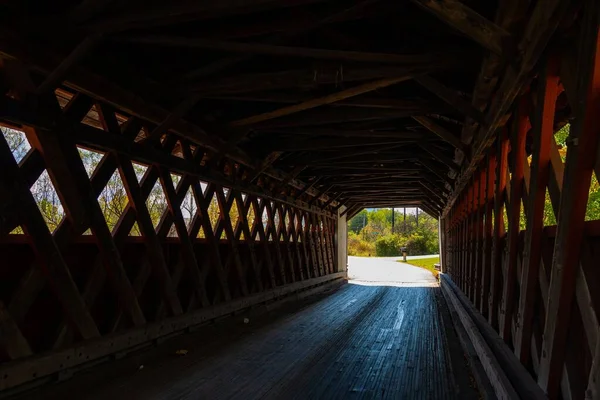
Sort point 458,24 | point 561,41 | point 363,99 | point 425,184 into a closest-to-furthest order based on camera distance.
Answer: point 561,41
point 458,24
point 363,99
point 425,184

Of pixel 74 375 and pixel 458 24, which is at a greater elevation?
pixel 458 24

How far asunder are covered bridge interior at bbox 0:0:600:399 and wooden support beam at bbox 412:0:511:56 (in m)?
0.01

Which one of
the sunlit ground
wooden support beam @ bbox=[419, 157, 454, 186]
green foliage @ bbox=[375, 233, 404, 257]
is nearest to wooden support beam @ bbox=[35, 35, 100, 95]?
wooden support beam @ bbox=[419, 157, 454, 186]

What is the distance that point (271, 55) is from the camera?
13.9 feet

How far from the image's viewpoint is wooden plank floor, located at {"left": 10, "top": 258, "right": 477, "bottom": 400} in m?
3.78

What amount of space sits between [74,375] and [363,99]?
13.5 ft

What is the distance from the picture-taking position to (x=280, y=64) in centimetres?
480

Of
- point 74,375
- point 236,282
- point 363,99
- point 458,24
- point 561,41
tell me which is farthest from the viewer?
point 236,282

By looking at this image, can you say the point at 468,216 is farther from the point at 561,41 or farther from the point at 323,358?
the point at 561,41

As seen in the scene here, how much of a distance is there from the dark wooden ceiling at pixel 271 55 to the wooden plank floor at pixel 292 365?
259 centimetres

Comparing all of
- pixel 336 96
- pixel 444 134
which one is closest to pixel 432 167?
pixel 444 134

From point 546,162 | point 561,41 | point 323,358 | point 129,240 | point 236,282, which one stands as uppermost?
point 561,41

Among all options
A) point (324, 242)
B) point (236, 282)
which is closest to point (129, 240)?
point (236, 282)

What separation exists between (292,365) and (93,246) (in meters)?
2.35
